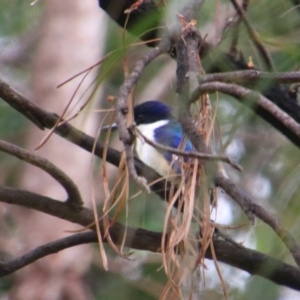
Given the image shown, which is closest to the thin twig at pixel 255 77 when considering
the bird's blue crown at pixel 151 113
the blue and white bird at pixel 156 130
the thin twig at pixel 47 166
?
Answer: the thin twig at pixel 47 166

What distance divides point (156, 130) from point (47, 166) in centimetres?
86

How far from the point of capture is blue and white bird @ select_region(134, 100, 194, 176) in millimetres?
1400

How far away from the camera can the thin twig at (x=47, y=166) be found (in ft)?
3.07

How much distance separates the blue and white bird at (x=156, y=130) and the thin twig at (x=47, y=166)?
19 cm

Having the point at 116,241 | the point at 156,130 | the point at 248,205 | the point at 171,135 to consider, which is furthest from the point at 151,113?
the point at 248,205

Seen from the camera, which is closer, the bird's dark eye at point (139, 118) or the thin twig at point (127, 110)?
the thin twig at point (127, 110)

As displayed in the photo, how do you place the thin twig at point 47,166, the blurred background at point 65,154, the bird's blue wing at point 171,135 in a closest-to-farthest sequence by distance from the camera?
1. the thin twig at point 47,166
2. the bird's blue wing at point 171,135
3. the blurred background at point 65,154

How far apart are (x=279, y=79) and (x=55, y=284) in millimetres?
1968

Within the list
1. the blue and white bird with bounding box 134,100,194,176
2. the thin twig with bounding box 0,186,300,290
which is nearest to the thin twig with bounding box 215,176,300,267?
the thin twig with bounding box 0,186,300,290

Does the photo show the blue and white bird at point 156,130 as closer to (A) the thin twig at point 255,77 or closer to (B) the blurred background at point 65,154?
(B) the blurred background at point 65,154

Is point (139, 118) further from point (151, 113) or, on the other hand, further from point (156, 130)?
point (156, 130)

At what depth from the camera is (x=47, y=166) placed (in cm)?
96

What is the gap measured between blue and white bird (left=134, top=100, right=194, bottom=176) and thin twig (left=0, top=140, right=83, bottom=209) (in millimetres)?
Answer: 191

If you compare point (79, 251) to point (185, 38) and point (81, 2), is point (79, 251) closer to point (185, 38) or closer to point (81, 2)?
point (81, 2)
